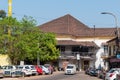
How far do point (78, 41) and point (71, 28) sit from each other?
450cm

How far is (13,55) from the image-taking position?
83.0m

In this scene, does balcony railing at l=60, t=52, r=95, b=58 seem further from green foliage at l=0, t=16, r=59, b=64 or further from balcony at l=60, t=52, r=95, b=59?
green foliage at l=0, t=16, r=59, b=64

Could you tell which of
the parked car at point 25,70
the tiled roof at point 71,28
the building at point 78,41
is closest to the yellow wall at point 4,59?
the parked car at point 25,70

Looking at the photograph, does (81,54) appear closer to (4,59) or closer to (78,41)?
(78,41)

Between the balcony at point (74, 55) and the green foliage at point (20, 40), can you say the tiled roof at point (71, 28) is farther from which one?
the green foliage at point (20, 40)

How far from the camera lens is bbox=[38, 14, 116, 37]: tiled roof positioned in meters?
113

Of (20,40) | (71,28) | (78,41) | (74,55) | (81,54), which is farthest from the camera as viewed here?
(71,28)

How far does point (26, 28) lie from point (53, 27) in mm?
28044

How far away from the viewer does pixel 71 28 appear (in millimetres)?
116125

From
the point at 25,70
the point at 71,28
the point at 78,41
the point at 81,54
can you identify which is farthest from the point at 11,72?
the point at 71,28

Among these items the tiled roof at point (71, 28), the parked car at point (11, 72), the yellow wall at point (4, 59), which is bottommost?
the parked car at point (11, 72)

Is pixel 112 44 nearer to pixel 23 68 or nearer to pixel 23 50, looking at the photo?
pixel 23 50

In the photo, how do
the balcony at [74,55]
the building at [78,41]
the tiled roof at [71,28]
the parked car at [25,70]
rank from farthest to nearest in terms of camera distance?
the tiled roof at [71,28]
the building at [78,41]
the balcony at [74,55]
the parked car at [25,70]

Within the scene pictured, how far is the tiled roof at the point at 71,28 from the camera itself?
11344 centimetres
